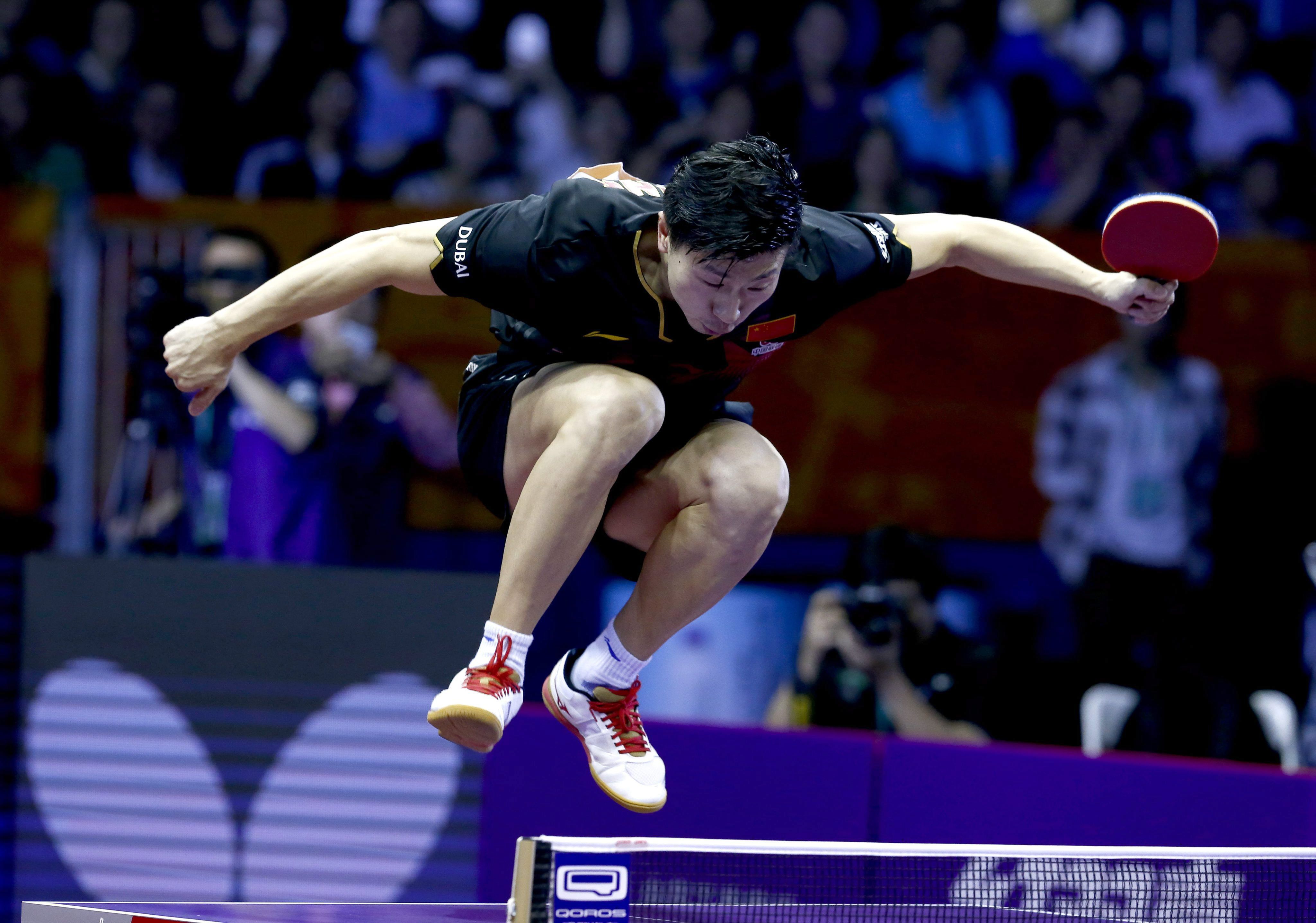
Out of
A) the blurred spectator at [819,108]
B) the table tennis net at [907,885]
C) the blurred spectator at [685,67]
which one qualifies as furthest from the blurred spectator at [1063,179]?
the table tennis net at [907,885]

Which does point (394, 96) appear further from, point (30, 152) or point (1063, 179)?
point (1063, 179)

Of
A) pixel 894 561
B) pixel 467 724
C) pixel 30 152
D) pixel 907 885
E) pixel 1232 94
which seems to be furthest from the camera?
pixel 1232 94

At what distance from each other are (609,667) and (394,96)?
530 centimetres

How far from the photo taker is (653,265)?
12.0 ft

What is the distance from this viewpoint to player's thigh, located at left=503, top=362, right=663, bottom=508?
362 cm

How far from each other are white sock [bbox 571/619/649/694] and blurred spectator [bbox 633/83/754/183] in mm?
4269

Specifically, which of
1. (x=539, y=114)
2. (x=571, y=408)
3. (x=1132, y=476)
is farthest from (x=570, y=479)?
(x=539, y=114)

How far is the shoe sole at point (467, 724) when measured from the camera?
352cm

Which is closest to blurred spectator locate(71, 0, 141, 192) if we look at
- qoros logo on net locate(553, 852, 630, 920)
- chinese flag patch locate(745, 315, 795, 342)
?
chinese flag patch locate(745, 315, 795, 342)

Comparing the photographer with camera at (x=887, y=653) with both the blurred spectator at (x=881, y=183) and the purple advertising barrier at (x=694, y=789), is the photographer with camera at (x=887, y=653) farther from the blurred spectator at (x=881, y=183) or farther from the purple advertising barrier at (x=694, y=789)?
the blurred spectator at (x=881, y=183)

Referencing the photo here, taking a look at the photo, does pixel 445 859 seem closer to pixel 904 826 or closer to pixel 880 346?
pixel 904 826

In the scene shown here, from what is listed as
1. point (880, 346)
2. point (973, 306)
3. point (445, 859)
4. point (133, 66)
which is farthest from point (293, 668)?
point (133, 66)

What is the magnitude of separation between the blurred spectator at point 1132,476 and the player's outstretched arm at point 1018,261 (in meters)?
3.20

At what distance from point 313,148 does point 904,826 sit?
16.5 ft
